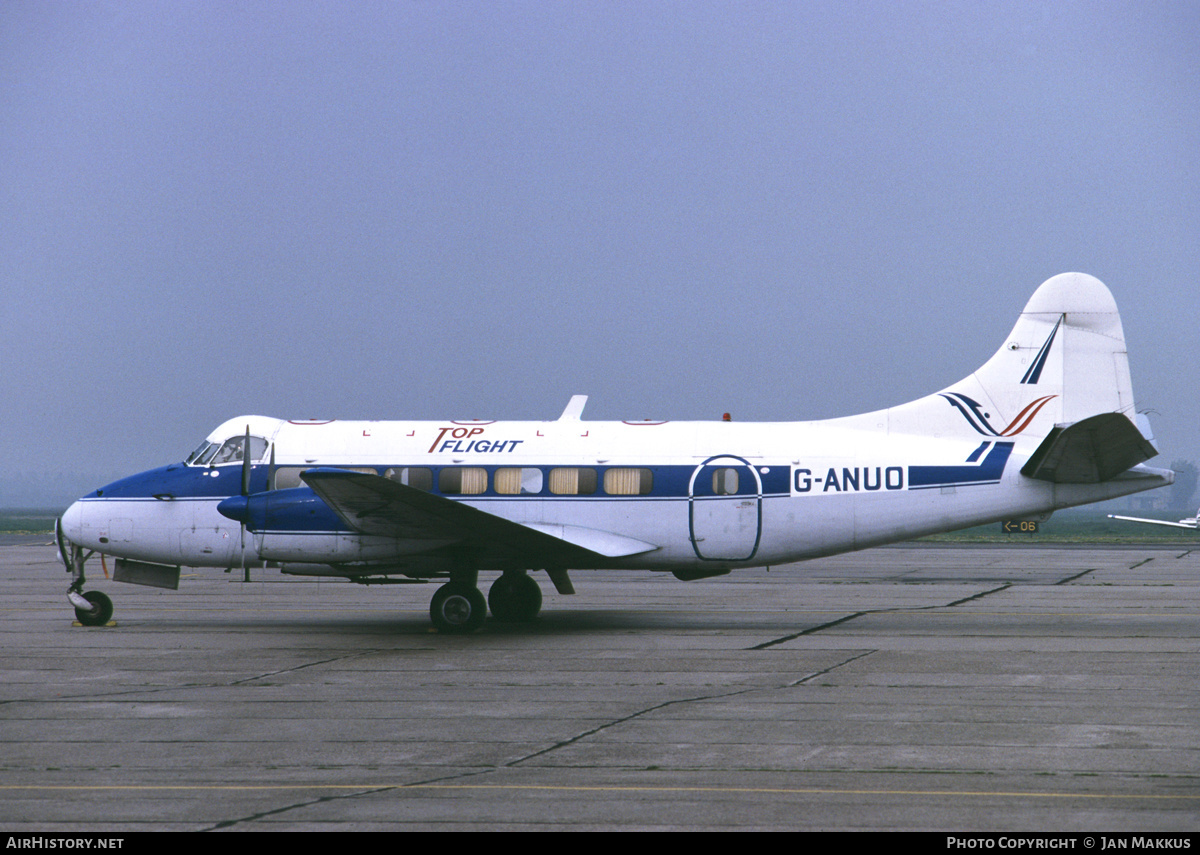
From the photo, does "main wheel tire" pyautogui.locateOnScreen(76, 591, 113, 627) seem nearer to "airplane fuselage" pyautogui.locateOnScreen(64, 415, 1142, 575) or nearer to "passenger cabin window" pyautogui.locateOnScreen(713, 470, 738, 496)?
"airplane fuselage" pyautogui.locateOnScreen(64, 415, 1142, 575)

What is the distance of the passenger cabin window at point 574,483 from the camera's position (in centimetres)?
1909

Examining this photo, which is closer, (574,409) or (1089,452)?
(1089,452)

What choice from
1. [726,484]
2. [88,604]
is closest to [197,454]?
[88,604]

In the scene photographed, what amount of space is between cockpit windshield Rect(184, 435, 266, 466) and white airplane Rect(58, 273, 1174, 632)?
24 millimetres

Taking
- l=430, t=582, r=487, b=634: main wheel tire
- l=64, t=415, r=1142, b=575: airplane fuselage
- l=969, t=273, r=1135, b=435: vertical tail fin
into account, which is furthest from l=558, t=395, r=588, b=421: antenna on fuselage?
l=969, t=273, r=1135, b=435: vertical tail fin

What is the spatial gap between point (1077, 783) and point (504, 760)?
4.45 m

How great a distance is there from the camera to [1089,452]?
17.6m

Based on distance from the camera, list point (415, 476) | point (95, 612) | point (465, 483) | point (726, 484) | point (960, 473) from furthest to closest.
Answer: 1. point (95, 612)
2. point (415, 476)
3. point (465, 483)
4. point (726, 484)
5. point (960, 473)

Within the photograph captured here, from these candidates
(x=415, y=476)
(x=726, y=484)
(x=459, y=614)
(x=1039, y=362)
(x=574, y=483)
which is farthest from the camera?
(x=415, y=476)

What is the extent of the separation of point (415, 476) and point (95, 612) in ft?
19.2

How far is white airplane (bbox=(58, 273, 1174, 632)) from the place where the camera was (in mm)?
18266

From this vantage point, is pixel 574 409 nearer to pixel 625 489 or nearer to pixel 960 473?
pixel 625 489
